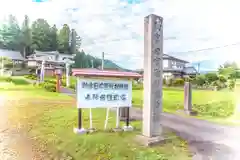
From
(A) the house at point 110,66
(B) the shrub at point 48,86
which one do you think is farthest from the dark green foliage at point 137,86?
(B) the shrub at point 48,86

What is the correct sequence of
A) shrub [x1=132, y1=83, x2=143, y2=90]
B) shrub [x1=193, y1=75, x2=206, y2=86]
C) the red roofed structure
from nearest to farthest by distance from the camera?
the red roofed structure, shrub [x1=132, y1=83, x2=143, y2=90], shrub [x1=193, y1=75, x2=206, y2=86]

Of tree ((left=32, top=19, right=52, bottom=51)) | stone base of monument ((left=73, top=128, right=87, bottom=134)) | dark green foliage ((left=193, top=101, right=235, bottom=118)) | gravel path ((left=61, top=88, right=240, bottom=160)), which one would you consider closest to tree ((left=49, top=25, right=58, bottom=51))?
tree ((left=32, top=19, right=52, bottom=51))

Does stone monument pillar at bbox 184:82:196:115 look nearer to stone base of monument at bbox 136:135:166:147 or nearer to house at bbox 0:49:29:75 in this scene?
stone base of monument at bbox 136:135:166:147

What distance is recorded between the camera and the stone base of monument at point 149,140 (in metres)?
1.85

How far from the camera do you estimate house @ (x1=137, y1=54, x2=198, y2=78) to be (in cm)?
190

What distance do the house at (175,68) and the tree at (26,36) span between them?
68 cm

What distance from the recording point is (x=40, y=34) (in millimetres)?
1788

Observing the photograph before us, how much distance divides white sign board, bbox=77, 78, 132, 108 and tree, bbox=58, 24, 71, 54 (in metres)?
0.22

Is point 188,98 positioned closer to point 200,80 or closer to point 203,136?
point 200,80

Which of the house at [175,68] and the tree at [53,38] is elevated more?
the tree at [53,38]

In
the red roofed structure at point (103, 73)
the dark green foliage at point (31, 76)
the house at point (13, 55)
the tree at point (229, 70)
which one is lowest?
the dark green foliage at point (31, 76)

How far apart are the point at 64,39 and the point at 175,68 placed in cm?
72

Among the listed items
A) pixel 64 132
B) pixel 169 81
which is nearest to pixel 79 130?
pixel 64 132

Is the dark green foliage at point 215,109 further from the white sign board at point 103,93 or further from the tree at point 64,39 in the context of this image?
the tree at point 64,39
